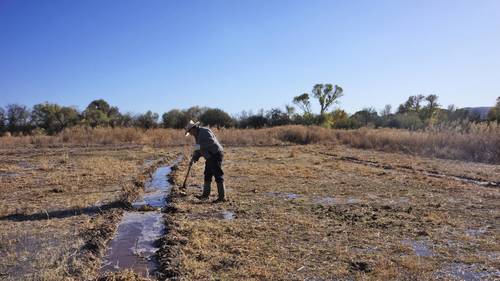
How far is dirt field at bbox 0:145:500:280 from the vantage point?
4938 millimetres

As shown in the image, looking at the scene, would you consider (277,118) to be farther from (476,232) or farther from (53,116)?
(476,232)

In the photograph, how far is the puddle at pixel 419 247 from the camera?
555cm

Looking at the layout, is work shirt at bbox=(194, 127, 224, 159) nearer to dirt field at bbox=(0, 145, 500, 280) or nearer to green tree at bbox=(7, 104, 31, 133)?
dirt field at bbox=(0, 145, 500, 280)

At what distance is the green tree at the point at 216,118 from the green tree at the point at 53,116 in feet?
54.0

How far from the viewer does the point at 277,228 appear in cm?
670

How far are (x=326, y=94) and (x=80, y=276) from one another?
5867cm

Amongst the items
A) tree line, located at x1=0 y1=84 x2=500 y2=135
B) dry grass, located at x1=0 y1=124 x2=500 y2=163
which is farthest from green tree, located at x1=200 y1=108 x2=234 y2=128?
dry grass, located at x1=0 y1=124 x2=500 y2=163

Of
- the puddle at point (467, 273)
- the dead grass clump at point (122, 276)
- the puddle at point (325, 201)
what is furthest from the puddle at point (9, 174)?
the puddle at point (467, 273)

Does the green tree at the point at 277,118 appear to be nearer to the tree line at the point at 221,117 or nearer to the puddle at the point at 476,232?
the tree line at the point at 221,117

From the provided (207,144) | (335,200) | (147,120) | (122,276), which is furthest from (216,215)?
(147,120)

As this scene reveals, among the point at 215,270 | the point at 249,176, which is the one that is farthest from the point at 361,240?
the point at 249,176

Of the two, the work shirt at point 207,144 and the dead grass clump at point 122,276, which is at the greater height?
the work shirt at point 207,144

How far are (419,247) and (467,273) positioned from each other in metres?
0.95

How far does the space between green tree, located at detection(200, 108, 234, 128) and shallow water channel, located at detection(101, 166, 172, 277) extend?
4191 centimetres
